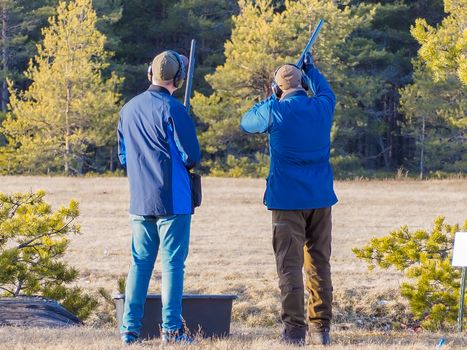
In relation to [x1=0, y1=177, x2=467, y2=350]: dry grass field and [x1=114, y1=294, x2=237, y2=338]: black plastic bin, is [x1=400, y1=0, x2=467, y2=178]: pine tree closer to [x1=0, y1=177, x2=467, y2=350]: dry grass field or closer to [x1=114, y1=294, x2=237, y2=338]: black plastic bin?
[x1=0, y1=177, x2=467, y2=350]: dry grass field

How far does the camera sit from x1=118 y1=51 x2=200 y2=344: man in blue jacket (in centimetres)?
674

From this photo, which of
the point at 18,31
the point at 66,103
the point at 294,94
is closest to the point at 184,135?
the point at 294,94

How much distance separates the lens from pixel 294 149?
7152mm

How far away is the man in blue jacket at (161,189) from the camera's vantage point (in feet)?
22.1

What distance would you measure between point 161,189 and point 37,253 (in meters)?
5.56

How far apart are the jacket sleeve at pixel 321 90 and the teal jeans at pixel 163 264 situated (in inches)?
53.7

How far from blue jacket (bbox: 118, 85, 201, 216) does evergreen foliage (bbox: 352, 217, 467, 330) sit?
18.1 feet

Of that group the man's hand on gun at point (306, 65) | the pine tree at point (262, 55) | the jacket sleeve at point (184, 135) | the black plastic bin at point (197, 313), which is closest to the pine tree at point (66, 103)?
the pine tree at point (262, 55)

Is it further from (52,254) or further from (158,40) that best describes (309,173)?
(158,40)

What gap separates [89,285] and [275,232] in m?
7.70

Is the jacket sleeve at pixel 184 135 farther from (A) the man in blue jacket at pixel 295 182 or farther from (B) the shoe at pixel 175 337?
(B) the shoe at pixel 175 337

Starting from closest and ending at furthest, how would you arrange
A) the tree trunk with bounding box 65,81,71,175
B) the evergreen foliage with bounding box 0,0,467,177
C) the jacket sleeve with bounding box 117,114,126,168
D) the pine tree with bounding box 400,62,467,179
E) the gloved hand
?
1. the jacket sleeve with bounding box 117,114,126,168
2. the gloved hand
3. the evergreen foliage with bounding box 0,0,467,177
4. the tree trunk with bounding box 65,81,71,175
5. the pine tree with bounding box 400,62,467,179

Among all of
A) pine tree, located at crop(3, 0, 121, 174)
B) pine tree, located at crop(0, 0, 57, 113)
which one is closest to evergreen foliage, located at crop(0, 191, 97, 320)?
pine tree, located at crop(3, 0, 121, 174)

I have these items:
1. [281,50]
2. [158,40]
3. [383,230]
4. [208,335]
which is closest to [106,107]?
[281,50]
